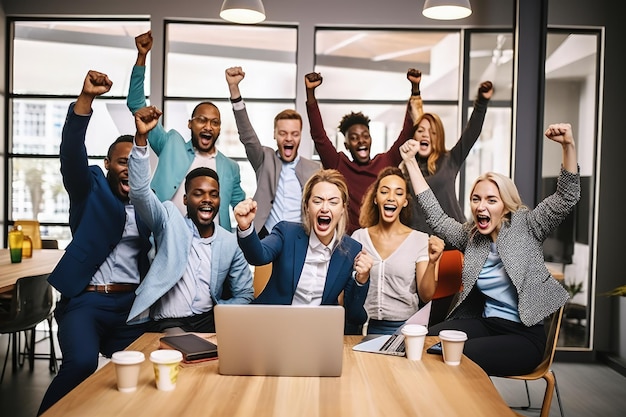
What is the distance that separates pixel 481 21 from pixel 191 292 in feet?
13.1

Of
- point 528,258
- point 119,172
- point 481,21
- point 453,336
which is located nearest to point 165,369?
point 453,336

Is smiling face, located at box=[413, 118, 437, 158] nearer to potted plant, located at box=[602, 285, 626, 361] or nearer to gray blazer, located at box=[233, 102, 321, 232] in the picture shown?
gray blazer, located at box=[233, 102, 321, 232]

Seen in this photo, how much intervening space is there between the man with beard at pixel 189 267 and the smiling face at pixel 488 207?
4.07 feet

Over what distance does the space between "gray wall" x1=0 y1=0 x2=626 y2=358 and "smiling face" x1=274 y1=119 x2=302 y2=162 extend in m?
1.53

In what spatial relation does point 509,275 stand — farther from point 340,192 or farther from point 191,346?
point 191,346

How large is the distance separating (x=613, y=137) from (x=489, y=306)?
2.87 m

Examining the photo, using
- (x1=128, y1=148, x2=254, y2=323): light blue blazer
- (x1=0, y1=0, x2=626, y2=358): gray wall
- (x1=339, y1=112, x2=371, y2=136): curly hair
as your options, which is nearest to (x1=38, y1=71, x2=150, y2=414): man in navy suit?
(x1=128, y1=148, x2=254, y2=323): light blue blazer

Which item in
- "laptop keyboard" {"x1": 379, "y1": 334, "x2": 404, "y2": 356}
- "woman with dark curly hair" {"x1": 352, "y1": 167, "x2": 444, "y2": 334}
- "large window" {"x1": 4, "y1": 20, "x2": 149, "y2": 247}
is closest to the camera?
"laptop keyboard" {"x1": 379, "y1": 334, "x2": 404, "y2": 356}

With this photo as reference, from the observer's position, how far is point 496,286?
3.40 metres

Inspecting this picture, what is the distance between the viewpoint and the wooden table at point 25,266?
3.68 metres

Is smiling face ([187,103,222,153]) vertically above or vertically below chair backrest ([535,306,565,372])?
above

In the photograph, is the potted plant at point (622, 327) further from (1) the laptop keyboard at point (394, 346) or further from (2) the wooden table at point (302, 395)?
(2) the wooden table at point (302, 395)

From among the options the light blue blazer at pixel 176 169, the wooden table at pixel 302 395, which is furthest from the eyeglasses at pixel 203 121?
the wooden table at pixel 302 395

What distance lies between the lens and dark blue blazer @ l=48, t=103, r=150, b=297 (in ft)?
10.2
